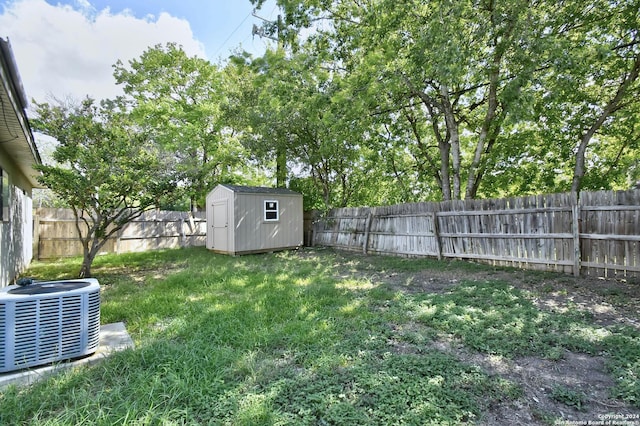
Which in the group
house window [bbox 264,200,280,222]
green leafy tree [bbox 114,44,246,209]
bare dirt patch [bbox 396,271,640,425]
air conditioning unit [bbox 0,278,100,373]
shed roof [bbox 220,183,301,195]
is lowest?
bare dirt patch [bbox 396,271,640,425]

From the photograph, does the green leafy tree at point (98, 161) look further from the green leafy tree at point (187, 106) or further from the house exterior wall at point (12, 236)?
the green leafy tree at point (187, 106)

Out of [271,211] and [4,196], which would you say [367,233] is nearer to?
[271,211]

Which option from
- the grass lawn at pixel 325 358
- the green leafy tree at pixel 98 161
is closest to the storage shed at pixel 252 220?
the green leafy tree at pixel 98 161

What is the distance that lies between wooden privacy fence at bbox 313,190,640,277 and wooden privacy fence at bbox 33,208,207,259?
7.14m

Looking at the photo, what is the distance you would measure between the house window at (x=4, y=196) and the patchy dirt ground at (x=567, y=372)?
5969mm

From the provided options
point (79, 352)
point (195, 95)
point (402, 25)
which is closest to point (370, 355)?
point (79, 352)

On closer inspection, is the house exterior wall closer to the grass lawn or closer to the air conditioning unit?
the grass lawn

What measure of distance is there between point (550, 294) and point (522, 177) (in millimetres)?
6071

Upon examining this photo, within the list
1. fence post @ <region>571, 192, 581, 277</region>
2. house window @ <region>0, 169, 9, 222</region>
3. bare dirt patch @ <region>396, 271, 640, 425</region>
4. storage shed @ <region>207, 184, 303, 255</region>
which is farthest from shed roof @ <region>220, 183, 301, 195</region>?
fence post @ <region>571, 192, 581, 277</region>

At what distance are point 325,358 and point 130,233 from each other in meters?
10.1

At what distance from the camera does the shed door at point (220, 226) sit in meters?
9.37

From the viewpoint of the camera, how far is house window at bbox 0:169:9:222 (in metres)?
4.52

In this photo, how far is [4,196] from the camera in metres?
4.75

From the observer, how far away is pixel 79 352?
239cm
